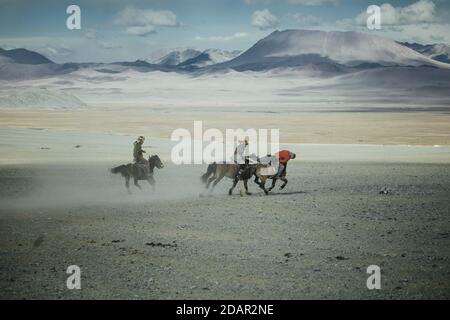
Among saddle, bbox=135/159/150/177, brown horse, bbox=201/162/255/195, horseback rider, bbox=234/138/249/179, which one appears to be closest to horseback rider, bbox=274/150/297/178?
brown horse, bbox=201/162/255/195

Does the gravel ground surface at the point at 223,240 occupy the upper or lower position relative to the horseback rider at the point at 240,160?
lower

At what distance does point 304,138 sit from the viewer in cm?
3762

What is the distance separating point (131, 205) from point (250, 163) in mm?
3155

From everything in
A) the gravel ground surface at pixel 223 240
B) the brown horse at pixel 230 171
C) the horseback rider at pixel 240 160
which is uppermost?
the horseback rider at pixel 240 160

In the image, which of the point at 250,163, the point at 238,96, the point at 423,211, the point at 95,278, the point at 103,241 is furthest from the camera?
the point at 238,96

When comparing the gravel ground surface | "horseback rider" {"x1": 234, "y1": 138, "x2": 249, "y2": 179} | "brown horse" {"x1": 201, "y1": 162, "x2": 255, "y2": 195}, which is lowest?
the gravel ground surface

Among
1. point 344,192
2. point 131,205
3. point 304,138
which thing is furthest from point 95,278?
point 304,138

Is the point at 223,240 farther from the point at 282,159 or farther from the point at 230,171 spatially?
the point at 282,159

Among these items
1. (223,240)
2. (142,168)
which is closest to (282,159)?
(142,168)

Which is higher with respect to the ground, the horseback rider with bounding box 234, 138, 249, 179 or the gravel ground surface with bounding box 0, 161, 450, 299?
the horseback rider with bounding box 234, 138, 249, 179

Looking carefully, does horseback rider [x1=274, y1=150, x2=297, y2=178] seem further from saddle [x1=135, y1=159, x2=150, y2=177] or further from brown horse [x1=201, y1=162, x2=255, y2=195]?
saddle [x1=135, y1=159, x2=150, y2=177]

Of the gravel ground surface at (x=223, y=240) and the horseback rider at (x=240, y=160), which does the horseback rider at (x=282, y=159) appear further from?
the horseback rider at (x=240, y=160)

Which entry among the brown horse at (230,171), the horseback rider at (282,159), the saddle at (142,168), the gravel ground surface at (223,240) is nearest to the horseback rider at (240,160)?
the brown horse at (230,171)

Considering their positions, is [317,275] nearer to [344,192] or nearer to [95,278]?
[95,278]
